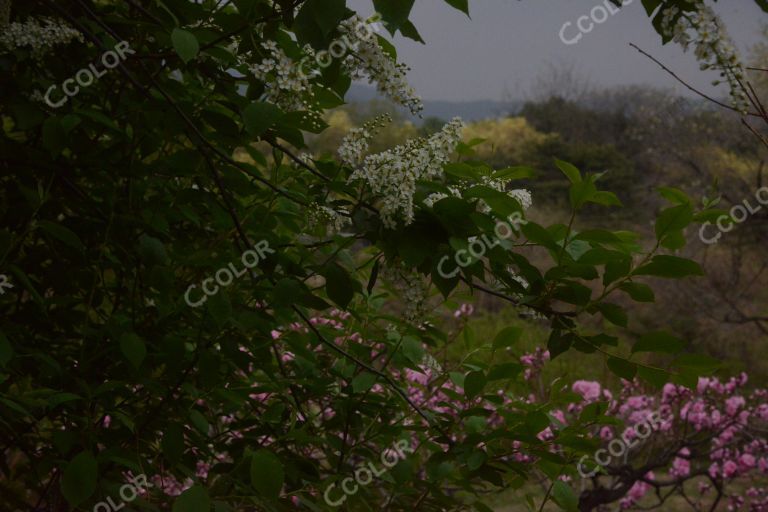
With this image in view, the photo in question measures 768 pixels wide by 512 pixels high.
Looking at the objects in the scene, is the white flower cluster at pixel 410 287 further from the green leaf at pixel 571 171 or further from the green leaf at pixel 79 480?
the green leaf at pixel 79 480

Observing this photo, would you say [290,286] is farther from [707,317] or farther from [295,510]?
[707,317]

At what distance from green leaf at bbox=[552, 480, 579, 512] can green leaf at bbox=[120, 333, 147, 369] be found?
63 centimetres

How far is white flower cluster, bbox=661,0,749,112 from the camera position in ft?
2.95

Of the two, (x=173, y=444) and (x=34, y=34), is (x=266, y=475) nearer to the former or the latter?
(x=173, y=444)

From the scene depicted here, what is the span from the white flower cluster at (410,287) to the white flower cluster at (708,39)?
424mm

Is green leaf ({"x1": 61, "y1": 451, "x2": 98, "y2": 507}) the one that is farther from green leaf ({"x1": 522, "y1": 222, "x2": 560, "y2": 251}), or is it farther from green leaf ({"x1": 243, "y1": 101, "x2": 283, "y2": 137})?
green leaf ({"x1": 522, "y1": 222, "x2": 560, "y2": 251})

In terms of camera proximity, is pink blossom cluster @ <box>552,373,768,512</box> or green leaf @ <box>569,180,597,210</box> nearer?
green leaf @ <box>569,180,597,210</box>

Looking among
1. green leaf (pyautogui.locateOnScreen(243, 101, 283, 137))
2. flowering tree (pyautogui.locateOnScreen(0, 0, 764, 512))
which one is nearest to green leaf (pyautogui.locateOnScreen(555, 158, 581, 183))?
flowering tree (pyautogui.locateOnScreen(0, 0, 764, 512))

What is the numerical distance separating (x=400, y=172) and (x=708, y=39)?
419 mm

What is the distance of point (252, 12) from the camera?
2.95ft

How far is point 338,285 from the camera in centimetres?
92

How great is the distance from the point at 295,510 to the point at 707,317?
795cm

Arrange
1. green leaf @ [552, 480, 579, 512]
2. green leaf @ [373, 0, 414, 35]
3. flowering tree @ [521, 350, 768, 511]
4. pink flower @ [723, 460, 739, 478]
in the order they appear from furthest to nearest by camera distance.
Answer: pink flower @ [723, 460, 739, 478] < flowering tree @ [521, 350, 768, 511] < green leaf @ [552, 480, 579, 512] < green leaf @ [373, 0, 414, 35]

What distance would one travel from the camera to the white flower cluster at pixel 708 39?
2.95 feet
